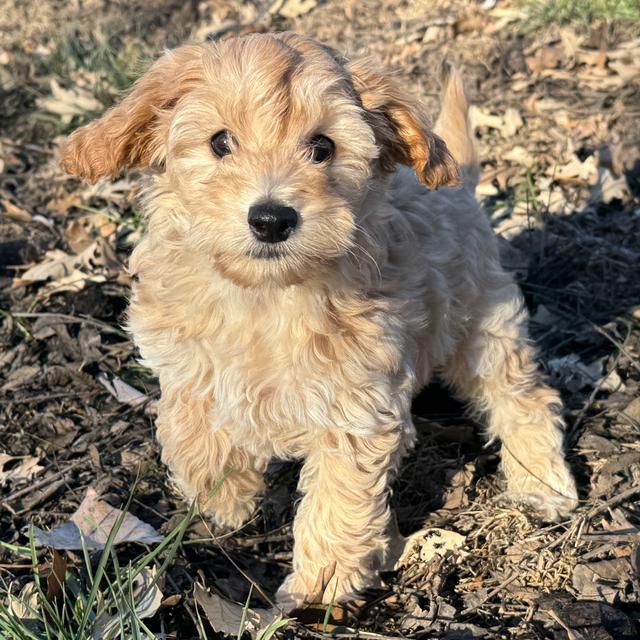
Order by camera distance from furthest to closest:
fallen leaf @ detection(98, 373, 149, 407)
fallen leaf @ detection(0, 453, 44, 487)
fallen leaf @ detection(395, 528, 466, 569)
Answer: fallen leaf @ detection(98, 373, 149, 407)
fallen leaf @ detection(0, 453, 44, 487)
fallen leaf @ detection(395, 528, 466, 569)

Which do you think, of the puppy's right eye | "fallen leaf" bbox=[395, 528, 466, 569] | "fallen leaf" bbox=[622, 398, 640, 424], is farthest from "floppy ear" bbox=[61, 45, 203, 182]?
"fallen leaf" bbox=[622, 398, 640, 424]

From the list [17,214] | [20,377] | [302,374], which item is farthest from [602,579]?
[17,214]

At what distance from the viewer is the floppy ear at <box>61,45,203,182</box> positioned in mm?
3053

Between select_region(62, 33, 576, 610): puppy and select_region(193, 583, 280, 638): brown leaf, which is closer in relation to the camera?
select_region(62, 33, 576, 610): puppy

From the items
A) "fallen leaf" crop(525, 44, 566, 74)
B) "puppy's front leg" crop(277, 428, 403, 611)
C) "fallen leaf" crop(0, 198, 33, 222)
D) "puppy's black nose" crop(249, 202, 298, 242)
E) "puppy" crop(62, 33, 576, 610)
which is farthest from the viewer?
"fallen leaf" crop(525, 44, 566, 74)

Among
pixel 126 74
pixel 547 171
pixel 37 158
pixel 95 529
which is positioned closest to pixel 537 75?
pixel 547 171

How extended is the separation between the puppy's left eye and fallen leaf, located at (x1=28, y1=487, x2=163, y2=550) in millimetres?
1579

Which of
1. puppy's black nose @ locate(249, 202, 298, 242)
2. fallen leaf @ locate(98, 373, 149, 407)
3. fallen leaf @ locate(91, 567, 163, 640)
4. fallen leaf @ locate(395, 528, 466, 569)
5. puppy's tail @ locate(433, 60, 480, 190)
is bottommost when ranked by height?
fallen leaf @ locate(395, 528, 466, 569)

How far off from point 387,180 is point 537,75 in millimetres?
4180

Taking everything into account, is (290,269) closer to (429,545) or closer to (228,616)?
(228,616)

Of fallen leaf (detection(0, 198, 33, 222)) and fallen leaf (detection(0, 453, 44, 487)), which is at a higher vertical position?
fallen leaf (detection(0, 198, 33, 222))

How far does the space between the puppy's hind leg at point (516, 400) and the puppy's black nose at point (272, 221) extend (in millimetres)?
1570

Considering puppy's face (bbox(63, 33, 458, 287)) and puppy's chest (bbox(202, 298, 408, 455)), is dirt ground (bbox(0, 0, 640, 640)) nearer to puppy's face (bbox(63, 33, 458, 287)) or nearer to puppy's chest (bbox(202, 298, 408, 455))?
puppy's chest (bbox(202, 298, 408, 455))

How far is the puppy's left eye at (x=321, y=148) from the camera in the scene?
301 centimetres
